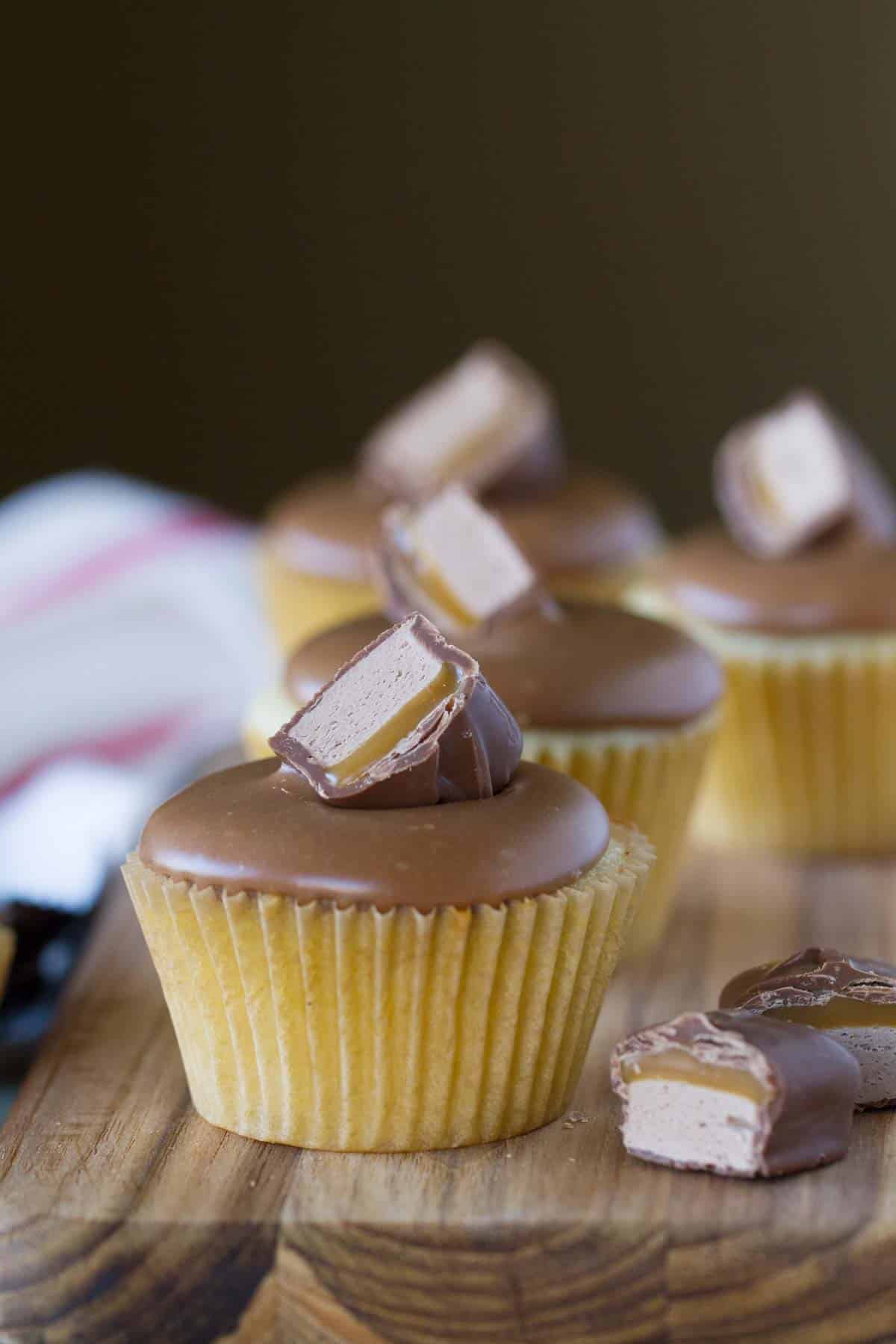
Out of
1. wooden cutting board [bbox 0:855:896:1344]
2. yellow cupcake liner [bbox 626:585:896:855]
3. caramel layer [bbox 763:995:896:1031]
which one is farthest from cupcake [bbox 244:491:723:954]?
wooden cutting board [bbox 0:855:896:1344]

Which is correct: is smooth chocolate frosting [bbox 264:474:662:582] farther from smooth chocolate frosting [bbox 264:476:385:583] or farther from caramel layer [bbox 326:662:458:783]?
caramel layer [bbox 326:662:458:783]

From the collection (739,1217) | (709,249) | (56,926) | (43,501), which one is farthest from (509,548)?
(709,249)

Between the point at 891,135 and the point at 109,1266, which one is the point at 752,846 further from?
the point at 891,135

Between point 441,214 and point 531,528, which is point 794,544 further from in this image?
point 441,214

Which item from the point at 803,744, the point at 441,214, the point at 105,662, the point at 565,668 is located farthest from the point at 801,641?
the point at 441,214

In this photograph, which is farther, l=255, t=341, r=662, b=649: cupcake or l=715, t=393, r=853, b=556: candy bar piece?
l=255, t=341, r=662, b=649: cupcake

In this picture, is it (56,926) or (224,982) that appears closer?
(224,982)
